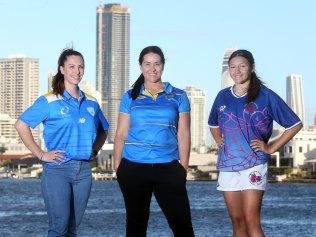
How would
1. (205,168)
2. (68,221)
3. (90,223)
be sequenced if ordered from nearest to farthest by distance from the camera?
(68,221) < (90,223) < (205,168)

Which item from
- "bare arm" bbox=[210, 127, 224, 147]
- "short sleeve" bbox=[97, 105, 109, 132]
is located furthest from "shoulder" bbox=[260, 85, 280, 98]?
"short sleeve" bbox=[97, 105, 109, 132]

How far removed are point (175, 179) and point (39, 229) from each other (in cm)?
3436

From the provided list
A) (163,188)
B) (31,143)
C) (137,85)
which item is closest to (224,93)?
(137,85)

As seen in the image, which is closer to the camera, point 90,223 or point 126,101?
point 126,101

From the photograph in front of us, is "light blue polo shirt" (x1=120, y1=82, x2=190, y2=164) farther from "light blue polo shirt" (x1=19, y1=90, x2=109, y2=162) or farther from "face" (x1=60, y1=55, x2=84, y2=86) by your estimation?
"face" (x1=60, y1=55, x2=84, y2=86)

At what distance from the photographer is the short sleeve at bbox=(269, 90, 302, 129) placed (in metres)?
9.65

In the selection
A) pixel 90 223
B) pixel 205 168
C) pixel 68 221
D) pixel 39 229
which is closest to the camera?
pixel 68 221

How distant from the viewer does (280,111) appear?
381 inches

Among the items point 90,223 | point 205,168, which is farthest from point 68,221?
point 205,168

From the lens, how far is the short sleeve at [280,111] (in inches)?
380

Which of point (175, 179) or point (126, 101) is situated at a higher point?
point (126, 101)

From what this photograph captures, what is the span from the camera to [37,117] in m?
9.53

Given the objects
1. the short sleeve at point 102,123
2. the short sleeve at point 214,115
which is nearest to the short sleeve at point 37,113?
the short sleeve at point 102,123

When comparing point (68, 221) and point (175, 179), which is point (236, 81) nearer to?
point (175, 179)
